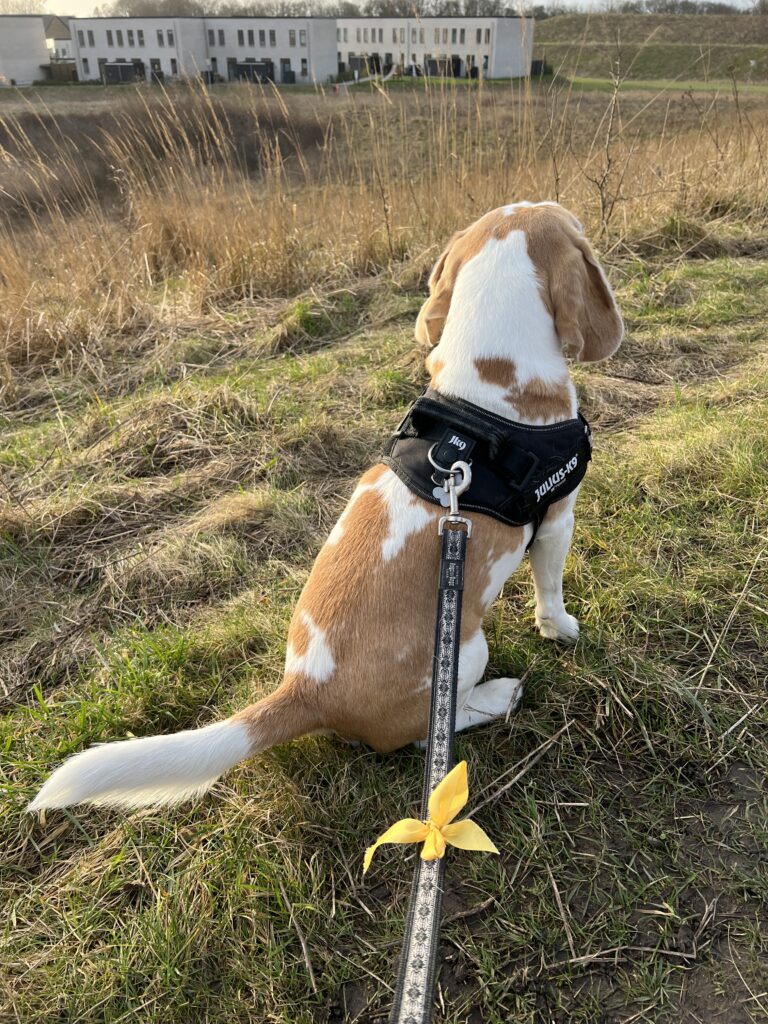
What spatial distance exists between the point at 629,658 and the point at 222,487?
83.2 inches

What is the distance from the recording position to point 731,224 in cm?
602

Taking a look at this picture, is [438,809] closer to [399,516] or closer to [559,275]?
[399,516]

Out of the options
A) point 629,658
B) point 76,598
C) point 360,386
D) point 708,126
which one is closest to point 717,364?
point 360,386

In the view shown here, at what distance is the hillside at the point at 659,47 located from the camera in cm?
572

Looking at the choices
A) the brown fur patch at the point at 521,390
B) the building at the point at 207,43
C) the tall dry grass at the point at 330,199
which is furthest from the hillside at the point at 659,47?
the building at the point at 207,43

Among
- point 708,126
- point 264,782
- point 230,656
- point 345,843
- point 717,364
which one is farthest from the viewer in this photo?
point 708,126

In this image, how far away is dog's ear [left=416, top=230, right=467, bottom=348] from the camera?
6.21 feet

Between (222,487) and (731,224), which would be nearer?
(222,487)

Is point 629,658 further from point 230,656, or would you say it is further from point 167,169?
point 167,169

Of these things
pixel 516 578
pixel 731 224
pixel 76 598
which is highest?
pixel 731 224

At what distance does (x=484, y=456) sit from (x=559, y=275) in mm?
552

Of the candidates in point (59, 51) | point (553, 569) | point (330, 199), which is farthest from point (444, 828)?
point (59, 51)

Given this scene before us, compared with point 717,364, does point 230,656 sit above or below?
below

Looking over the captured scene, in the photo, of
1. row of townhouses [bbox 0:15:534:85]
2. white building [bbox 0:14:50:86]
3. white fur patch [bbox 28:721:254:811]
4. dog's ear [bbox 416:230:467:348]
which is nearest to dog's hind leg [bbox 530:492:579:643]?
dog's ear [bbox 416:230:467:348]
